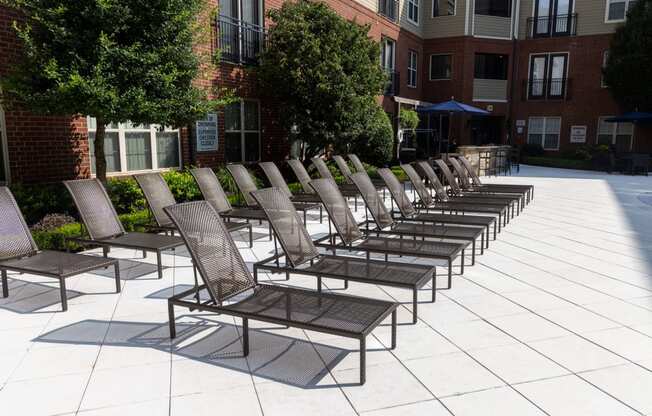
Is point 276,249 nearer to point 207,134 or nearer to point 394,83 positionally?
point 207,134

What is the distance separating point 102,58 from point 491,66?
2574 cm

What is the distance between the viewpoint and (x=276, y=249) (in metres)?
5.55

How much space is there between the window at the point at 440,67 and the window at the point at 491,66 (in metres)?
1.70

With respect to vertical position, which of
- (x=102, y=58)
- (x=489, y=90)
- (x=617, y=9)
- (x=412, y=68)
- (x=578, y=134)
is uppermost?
(x=617, y=9)

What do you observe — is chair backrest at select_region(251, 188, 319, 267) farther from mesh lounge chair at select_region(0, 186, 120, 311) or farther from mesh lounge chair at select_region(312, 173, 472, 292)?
mesh lounge chair at select_region(0, 186, 120, 311)

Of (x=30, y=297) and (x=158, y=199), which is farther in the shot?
(x=158, y=199)

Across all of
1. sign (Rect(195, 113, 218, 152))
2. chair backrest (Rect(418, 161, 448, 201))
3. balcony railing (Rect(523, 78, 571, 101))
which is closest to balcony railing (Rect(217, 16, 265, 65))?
sign (Rect(195, 113, 218, 152))

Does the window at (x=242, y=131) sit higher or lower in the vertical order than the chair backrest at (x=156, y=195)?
higher

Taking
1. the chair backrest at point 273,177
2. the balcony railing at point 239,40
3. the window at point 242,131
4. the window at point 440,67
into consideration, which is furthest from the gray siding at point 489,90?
the chair backrest at point 273,177

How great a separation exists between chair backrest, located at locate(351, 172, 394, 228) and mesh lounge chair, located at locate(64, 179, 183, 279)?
8.31 ft

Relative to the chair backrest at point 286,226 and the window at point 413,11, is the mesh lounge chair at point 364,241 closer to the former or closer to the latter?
the chair backrest at point 286,226

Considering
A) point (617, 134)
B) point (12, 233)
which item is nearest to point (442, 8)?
point (617, 134)

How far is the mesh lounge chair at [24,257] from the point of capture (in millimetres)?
4958

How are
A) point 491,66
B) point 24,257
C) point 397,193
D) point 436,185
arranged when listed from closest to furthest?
point 24,257
point 397,193
point 436,185
point 491,66
